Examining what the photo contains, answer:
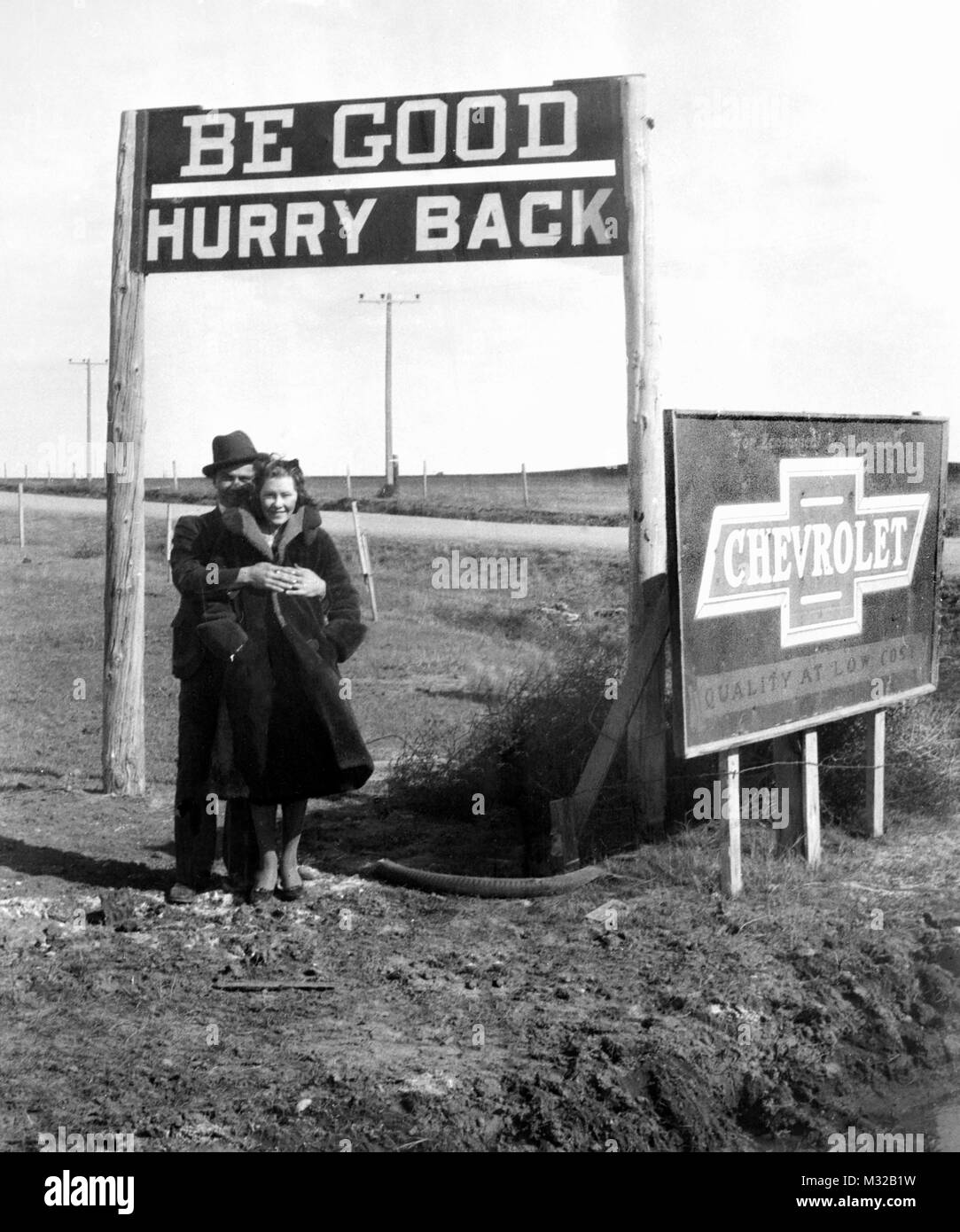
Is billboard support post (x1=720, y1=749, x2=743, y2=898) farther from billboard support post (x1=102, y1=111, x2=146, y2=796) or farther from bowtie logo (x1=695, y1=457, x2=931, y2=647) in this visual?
billboard support post (x1=102, y1=111, x2=146, y2=796)

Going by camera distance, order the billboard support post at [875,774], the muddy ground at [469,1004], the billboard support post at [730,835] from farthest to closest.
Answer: the billboard support post at [875,774], the billboard support post at [730,835], the muddy ground at [469,1004]

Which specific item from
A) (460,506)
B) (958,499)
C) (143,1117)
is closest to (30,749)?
(460,506)

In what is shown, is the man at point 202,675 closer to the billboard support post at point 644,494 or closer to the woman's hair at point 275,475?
the woman's hair at point 275,475

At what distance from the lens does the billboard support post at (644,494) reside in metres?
6.46

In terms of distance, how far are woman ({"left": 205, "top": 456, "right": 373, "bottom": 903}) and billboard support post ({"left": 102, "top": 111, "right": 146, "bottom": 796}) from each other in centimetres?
116

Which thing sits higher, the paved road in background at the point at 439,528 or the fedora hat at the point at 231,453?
the fedora hat at the point at 231,453

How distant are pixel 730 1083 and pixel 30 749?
514 centimetres

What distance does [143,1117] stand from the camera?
3.87 m

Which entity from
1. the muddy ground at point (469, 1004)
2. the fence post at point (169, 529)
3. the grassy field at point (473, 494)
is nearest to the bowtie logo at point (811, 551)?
the grassy field at point (473, 494)

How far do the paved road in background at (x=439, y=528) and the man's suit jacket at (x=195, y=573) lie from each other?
0.20 metres

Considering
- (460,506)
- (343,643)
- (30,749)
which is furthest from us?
(30,749)

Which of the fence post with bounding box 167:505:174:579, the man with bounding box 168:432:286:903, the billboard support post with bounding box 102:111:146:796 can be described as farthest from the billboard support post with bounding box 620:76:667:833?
the billboard support post with bounding box 102:111:146:796

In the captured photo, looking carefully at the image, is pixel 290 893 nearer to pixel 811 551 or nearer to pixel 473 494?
pixel 473 494
